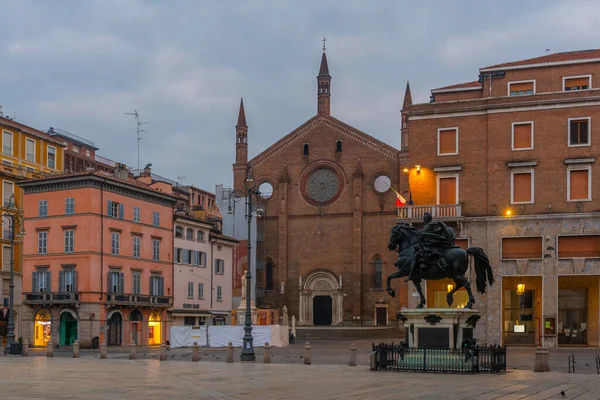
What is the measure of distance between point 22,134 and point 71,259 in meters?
13.9

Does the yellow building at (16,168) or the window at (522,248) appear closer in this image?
the window at (522,248)

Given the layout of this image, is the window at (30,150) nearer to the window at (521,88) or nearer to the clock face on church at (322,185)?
the clock face on church at (322,185)

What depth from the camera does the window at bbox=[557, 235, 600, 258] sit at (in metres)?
48.9

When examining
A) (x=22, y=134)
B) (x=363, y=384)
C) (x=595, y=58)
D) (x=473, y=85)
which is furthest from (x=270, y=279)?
(x=363, y=384)

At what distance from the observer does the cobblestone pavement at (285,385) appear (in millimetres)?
19156

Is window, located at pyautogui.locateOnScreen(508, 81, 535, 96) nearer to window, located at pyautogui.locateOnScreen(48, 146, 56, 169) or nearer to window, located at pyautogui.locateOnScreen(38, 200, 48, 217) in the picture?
window, located at pyautogui.locateOnScreen(38, 200, 48, 217)

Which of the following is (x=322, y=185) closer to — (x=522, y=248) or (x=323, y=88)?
(x=323, y=88)

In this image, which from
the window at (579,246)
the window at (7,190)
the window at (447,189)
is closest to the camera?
the window at (579,246)

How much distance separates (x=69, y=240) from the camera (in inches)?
2388

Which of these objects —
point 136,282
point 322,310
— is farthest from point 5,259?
point 322,310

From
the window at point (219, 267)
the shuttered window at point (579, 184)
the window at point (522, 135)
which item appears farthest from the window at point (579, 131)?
the window at point (219, 267)

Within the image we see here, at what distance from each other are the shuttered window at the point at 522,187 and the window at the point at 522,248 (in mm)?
2405

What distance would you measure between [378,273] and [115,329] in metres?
30.6

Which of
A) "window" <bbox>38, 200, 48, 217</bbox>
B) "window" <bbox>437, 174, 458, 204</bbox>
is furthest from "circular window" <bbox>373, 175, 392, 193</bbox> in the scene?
"window" <bbox>38, 200, 48, 217</bbox>
